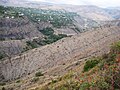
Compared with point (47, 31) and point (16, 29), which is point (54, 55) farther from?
point (47, 31)

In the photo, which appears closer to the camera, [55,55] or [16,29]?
[55,55]

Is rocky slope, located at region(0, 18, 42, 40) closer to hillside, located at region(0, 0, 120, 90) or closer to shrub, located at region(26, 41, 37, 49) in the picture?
hillside, located at region(0, 0, 120, 90)

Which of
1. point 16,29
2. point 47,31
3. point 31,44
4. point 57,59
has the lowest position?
point 47,31

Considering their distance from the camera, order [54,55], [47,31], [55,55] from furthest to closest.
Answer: [47,31] → [55,55] → [54,55]

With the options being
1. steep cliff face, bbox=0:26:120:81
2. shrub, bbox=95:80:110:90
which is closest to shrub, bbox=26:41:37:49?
steep cliff face, bbox=0:26:120:81

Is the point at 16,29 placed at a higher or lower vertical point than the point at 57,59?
lower

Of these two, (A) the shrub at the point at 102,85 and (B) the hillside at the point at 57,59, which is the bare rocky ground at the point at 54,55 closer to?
(B) the hillside at the point at 57,59

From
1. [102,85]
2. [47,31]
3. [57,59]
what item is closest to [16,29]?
[47,31]

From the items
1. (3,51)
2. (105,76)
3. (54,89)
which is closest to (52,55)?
(3,51)

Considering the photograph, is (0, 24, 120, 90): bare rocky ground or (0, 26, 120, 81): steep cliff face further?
(0, 26, 120, 81): steep cliff face
